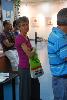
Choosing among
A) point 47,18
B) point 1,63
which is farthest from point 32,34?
point 1,63

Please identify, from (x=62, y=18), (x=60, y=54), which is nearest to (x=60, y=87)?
(x=60, y=54)

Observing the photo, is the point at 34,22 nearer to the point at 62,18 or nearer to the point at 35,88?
the point at 35,88

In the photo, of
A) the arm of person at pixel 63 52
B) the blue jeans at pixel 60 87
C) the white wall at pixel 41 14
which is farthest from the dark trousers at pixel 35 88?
the white wall at pixel 41 14

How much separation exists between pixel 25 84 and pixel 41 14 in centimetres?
1745

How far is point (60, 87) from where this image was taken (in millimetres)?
2566

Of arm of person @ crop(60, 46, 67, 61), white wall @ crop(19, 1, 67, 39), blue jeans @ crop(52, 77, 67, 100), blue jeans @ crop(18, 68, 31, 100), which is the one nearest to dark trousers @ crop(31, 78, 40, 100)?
blue jeans @ crop(18, 68, 31, 100)

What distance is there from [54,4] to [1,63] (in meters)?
15.5

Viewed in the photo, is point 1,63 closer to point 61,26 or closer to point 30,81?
point 30,81

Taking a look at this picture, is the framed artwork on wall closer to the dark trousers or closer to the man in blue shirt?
the dark trousers

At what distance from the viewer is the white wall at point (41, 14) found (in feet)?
67.3

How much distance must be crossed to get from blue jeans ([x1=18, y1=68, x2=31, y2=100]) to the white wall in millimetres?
16589

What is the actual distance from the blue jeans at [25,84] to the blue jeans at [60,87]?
1335 mm

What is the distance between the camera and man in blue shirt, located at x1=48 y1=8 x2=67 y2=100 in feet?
7.90

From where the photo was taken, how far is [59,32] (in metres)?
2.44
